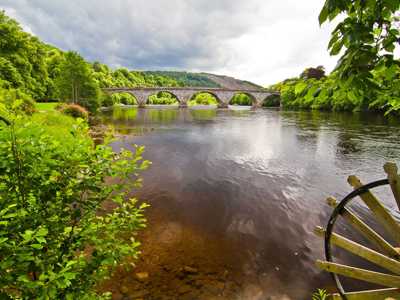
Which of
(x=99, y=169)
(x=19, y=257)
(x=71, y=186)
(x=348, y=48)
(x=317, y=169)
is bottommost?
(x=317, y=169)

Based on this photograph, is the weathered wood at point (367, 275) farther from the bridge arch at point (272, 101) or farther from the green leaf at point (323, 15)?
the bridge arch at point (272, 101)

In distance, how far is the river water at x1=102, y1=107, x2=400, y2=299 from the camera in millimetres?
4008

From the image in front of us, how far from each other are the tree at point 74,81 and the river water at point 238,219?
2466 cm

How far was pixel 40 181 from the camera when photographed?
1691mm

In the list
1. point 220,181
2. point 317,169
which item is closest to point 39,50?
point 220,181

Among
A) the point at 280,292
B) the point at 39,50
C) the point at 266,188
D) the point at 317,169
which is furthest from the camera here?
the point at 39,50

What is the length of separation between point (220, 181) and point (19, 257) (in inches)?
329

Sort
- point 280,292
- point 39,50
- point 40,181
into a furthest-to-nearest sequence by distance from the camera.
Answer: point 39,50 → point 280,292 → point 40,181

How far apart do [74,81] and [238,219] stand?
1353 inches

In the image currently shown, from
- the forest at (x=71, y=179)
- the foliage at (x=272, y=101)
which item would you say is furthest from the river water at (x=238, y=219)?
the foliage at (x=272, y=101)

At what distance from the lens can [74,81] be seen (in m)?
30.9

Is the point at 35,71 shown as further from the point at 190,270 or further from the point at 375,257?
the point at 375,257

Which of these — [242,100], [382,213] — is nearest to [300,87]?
[382,213]

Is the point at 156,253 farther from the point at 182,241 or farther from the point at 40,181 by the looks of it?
the point at 40,181
